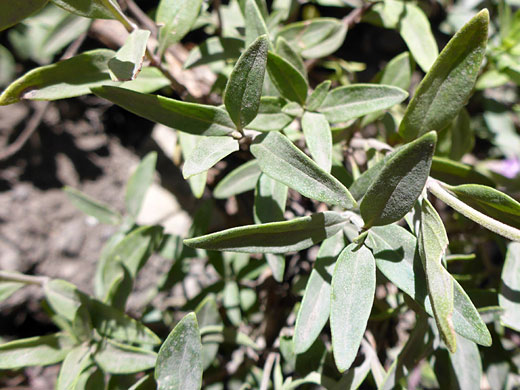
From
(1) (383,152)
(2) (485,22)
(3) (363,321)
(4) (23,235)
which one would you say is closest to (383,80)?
(1) (383,152)

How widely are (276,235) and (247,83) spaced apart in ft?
0.91

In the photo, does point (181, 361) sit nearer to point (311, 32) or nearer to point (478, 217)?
point (478, 217)

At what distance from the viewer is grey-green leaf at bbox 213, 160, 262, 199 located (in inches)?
42.7

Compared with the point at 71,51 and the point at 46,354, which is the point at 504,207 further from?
the point at 71,51

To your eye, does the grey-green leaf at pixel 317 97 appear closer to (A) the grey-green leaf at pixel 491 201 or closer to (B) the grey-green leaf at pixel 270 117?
A: (B) the grey-green leaf at pixel 270 117

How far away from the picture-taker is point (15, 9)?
732mm

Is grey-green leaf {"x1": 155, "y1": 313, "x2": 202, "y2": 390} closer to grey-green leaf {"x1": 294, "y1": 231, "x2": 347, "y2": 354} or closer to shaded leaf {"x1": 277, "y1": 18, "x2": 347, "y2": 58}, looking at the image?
grey-green leaf {"x1": 294, "y1": 231, "x2": 347, "y2": 354}

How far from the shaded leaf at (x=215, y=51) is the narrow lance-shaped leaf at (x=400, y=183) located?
1.97ft

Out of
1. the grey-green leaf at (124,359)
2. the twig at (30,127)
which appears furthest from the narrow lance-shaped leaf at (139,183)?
the twig at (30,127)

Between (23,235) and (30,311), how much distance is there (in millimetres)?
284

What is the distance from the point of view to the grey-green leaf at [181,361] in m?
0.82

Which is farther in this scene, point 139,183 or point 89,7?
point 139,183

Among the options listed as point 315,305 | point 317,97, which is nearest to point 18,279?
point 315,305

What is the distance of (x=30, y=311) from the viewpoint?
157 cm
